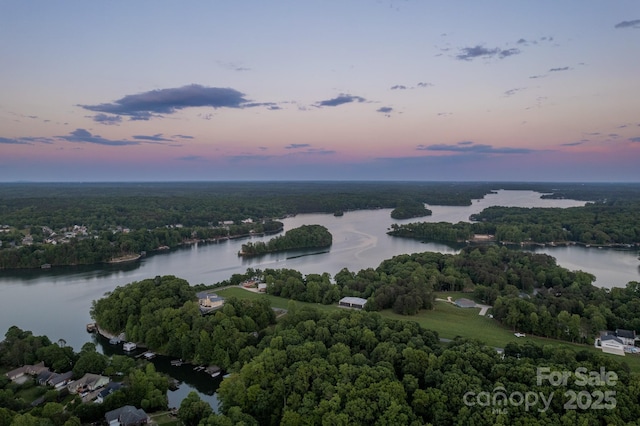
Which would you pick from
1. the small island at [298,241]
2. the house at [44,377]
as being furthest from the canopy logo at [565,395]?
the small island at [298,241]

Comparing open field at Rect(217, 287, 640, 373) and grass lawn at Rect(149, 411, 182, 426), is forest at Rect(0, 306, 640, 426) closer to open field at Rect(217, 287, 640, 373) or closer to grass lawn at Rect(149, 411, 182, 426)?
grass lawn at Rect(149, 411, 182, 426)

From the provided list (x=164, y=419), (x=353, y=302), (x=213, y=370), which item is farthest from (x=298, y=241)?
(x=164, y=419)

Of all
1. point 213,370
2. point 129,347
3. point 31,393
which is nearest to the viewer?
point 31,393

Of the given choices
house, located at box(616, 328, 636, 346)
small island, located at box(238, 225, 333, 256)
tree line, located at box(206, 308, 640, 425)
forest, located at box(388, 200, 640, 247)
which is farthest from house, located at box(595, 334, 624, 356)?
forest, located at box(388, 200, 640, 247)

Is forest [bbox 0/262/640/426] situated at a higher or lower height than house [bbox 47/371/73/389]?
higher

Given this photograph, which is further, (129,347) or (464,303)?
(464,303)

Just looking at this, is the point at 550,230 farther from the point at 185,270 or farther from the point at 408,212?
the point at 185,270
